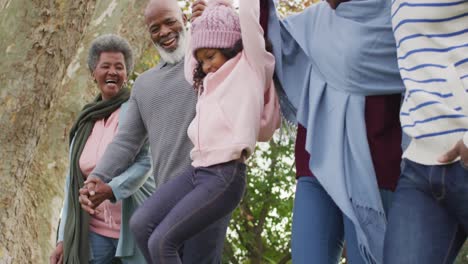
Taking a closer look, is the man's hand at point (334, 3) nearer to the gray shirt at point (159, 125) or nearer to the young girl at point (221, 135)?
the young girl at point (221, 135)

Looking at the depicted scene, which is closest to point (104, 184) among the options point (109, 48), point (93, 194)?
point (93, 194)

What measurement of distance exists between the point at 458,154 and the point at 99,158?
313 cm

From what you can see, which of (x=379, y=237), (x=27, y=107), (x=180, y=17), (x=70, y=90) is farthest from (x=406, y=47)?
(x=70, y=90)

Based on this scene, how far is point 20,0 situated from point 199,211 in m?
4.75

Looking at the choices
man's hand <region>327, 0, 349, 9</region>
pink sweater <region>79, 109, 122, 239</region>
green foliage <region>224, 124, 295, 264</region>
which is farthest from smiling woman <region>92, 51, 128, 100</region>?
green foliage <region>224, 124, 295, 264</region>

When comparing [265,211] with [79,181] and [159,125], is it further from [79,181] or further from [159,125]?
[159,125]

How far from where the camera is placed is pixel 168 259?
4.25 metres

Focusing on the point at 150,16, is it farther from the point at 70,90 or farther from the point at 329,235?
the point at 70,90

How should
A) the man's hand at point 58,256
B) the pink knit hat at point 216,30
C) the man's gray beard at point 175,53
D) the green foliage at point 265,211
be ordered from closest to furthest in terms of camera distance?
the pink knit hat at point 216,30 → the man's gray beard at point 175,53 → the man's hand at point 58,256 → the green foliage at point 265,211

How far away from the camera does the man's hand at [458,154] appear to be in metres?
3.07

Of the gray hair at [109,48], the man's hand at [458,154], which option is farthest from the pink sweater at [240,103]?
the gray hair at [109,48]

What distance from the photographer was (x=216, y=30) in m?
4.44

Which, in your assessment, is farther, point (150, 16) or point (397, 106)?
point (150, 16)

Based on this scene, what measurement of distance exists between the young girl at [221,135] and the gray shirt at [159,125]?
45cm
